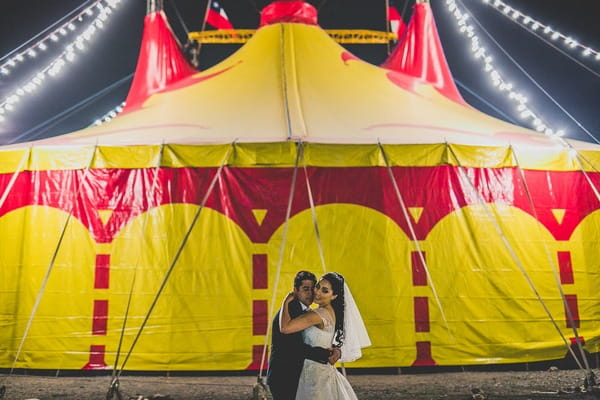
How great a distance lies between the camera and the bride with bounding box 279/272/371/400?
75.7 inches

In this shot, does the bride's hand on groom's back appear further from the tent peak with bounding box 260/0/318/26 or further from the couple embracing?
the tent peak with bounding box 260/0/318/26

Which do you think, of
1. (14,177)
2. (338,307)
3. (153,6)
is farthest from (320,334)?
(153,6)

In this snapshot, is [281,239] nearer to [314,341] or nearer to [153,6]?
[314,341]

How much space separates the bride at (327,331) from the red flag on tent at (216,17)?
5.48m

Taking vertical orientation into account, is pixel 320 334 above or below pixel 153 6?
below

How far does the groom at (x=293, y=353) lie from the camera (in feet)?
6.43

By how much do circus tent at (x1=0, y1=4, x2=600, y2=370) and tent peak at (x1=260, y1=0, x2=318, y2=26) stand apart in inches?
95.4

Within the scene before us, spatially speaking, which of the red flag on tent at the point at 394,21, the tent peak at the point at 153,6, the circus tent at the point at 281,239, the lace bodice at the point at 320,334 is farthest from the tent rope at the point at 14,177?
the red flag on tent at the point at 394,21

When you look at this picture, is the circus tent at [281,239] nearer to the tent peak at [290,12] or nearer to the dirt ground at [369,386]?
the dirt ground at [369,386]

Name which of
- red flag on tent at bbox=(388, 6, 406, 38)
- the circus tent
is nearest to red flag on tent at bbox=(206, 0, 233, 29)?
red flag on tent at bbox=(388, 6, 406, 38)

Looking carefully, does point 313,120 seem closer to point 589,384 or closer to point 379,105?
point 379,105

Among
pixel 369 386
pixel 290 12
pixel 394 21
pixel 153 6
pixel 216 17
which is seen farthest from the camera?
pixel 394 21

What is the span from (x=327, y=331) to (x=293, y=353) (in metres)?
0.18

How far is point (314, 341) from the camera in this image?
194cm
